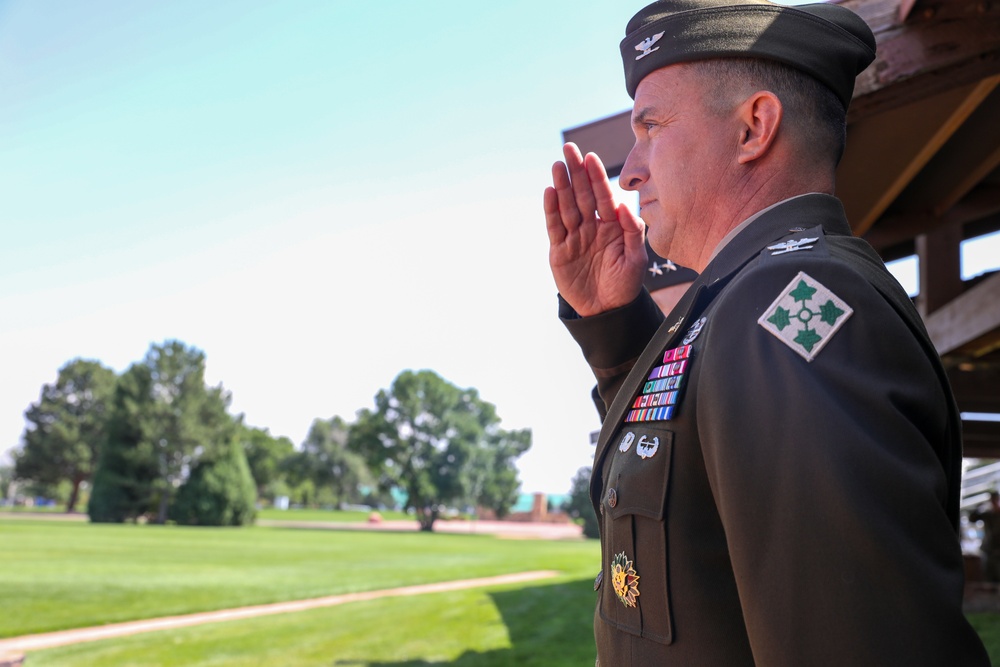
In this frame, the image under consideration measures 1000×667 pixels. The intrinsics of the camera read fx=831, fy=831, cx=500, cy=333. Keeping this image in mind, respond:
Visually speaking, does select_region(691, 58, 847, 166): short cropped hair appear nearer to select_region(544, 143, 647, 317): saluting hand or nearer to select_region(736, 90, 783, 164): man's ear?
select_region(736, 90, 783, 164): man's ear

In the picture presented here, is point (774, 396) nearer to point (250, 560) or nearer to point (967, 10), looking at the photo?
point (967, 10)

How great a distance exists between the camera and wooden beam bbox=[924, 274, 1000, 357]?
5449 mm

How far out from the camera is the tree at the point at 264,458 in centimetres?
8769

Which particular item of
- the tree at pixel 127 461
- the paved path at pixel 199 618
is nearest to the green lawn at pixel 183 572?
the paved path at pixel 199 618

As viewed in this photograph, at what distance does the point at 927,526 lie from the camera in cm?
90

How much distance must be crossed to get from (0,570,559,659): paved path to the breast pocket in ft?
23.6

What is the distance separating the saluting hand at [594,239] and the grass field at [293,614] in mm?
6750

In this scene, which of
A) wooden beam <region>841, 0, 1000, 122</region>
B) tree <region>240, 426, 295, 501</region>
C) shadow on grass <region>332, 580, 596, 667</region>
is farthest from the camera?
tree <region>240, 426, 295, 501</region>

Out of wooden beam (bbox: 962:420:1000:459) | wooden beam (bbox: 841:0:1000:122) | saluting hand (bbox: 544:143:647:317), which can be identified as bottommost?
saluting hand (bbox: 544:143:647:317)

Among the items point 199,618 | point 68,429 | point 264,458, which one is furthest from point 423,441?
point 199,618

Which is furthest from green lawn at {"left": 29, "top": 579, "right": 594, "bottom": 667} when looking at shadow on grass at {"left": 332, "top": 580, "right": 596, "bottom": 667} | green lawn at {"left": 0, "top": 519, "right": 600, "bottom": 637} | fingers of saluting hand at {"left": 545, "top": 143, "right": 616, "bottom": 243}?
fingers of saluting hand at {"left": 545, "top": 143, "right": 616, "bottom": 243}

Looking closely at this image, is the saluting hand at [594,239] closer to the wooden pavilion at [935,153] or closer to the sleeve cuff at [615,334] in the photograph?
the sleeve cuff at [615,334]

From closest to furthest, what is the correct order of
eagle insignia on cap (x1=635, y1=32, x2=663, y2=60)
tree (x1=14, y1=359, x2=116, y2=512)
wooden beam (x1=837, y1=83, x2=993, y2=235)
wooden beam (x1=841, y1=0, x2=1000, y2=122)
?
1. eagle insignia on cap (x1=635, y1=32, x2=663, y2=60)
2. wooden beam (x1=841, y1=0, x2=1000, y2=122)
3. wooden beam (x1=837, y1=83, x2=993, y2=235)
4. tree (x1=14, y1=359, x2=116, y2=512)

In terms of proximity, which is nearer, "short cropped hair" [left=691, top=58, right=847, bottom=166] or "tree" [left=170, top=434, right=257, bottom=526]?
"short cropped hair" [left=691, top=58, right=847, bottom=166]
